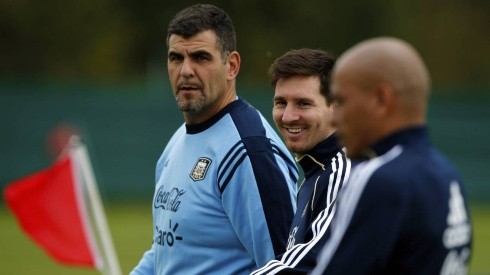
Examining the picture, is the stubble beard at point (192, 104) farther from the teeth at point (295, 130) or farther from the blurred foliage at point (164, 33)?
the blurred foliage at point (164, 33)

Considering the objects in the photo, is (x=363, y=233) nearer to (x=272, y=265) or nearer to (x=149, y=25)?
(x=272, y=265)

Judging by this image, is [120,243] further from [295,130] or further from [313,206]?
[313,206]

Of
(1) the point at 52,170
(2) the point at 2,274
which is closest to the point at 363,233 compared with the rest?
(1) the point at 52,170

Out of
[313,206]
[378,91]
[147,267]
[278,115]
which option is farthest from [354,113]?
[147,267]

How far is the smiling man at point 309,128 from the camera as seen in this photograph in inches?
215

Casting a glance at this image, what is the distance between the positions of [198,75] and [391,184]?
2475 millimetres

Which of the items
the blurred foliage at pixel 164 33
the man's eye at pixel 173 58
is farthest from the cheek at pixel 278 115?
the blurred foliage at pixel 164 33

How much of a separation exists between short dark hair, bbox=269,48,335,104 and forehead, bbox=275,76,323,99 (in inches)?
0.9

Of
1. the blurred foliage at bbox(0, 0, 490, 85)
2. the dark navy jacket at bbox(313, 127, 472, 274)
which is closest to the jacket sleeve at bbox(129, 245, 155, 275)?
the dark navy jacket at bbox(313, 127, 472, 274)

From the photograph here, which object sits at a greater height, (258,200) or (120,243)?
(258,200)

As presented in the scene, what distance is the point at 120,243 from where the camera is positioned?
63.5ft

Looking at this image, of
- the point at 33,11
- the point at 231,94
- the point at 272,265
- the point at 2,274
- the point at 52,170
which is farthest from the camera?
the point at 33,11

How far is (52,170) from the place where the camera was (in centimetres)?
1118

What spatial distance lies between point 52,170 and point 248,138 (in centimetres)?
552
